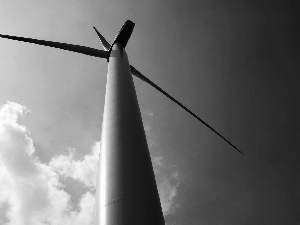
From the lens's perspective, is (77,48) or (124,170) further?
(77,48)

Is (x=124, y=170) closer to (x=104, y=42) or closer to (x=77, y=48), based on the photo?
(x=77, y=48)

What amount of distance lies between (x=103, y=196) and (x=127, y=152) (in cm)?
166

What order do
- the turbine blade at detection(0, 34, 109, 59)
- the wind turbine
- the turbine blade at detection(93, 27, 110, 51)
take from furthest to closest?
the turbine blade at detection(93, 27, 110, 51)
the turbine blade at detection(0, 34, 109, 59)
the wind turbine

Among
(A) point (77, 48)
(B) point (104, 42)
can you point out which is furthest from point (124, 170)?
(B) point (104, 42)

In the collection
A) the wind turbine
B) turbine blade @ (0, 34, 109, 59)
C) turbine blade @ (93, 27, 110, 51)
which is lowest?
the wind turbine

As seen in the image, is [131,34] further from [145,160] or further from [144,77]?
[145,160]

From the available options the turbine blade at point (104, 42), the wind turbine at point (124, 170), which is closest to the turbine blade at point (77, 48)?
the turbine blade at point (104, 42)

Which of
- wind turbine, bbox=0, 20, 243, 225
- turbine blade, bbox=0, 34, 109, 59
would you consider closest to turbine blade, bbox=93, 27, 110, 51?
turbine blade, bbox=0, 34, 109, 59

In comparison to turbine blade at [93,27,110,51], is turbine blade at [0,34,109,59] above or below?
below

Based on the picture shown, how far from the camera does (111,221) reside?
693 centimetres

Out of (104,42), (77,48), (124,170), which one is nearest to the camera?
(124,170)

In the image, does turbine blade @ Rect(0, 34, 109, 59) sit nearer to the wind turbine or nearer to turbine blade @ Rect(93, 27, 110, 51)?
turbine blade @ Rect(93, 27, 110, 51)

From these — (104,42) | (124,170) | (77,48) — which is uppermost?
(104,42)

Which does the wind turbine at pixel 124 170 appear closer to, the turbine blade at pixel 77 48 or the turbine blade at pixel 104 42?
the turbine blade at pixel 77 48
